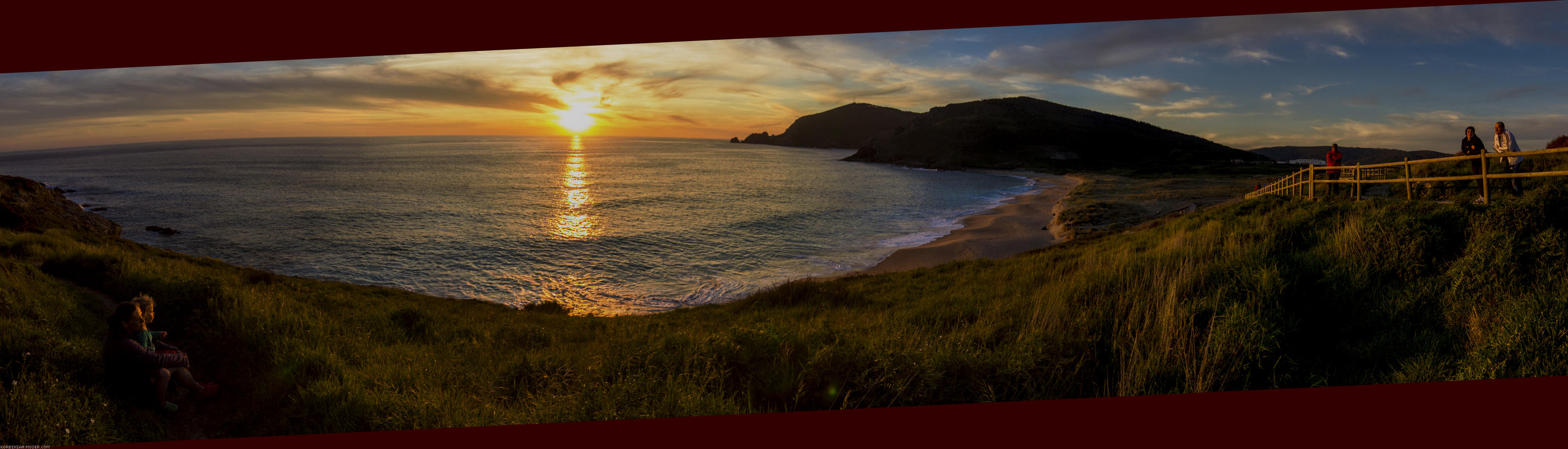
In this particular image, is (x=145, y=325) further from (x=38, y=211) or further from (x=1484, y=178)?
(x=1484, y=178)

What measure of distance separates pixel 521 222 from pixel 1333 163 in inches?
1430

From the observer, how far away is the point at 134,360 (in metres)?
4.61

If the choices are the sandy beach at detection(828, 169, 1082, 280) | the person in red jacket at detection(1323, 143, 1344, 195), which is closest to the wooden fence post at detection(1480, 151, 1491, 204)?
the person in red jacket at detection(1323, 143, 1344, 195)

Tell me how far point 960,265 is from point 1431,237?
1044 centimetres

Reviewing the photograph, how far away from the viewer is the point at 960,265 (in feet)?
55.4

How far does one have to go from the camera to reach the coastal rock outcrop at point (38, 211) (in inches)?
445

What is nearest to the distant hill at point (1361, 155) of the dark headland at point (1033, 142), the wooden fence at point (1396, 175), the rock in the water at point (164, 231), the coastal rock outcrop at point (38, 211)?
the wooden fence at point (1396, 175)

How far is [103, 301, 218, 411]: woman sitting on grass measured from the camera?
15.0ft

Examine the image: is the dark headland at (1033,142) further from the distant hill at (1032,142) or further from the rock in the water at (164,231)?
the rock in the water at (164,231)

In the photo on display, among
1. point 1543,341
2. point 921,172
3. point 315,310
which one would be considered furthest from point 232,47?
point 921,172

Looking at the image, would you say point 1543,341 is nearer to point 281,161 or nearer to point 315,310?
point 315,310

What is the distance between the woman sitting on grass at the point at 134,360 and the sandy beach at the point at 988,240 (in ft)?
53.0

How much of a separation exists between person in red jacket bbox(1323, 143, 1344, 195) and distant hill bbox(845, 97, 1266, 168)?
2768 inches

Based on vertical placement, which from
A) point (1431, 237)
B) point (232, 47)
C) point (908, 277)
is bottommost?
point (908, 277)
